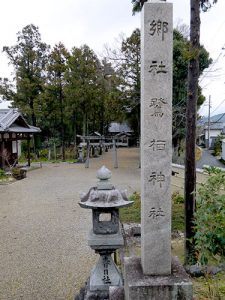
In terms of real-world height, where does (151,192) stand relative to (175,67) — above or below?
below

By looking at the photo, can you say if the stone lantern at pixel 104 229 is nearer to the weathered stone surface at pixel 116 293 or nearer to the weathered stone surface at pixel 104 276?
the weathered stone surface at pixel 104 276

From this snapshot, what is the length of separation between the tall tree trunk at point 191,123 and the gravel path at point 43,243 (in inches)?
78.2

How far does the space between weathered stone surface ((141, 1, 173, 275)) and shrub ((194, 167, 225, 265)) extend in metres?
0.44

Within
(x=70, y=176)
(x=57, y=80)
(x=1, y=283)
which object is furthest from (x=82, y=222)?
(x=57, y=80)

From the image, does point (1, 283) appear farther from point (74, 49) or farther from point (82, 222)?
point (74, 49)

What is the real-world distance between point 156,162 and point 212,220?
0.88 m

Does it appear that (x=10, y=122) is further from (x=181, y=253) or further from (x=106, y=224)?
(x=106, y=224)

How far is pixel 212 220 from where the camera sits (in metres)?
3.05

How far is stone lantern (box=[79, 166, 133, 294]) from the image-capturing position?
3.67m

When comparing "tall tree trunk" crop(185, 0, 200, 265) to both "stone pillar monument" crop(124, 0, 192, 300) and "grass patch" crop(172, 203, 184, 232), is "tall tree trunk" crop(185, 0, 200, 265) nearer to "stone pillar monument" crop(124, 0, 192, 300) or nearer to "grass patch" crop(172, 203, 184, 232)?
"stone pillar monument" crop(124, 0, 192, 300)

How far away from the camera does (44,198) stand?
11.9 metres

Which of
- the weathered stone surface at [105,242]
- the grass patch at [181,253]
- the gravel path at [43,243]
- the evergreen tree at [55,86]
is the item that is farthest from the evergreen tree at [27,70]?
the weathered stone surface at [105,242]

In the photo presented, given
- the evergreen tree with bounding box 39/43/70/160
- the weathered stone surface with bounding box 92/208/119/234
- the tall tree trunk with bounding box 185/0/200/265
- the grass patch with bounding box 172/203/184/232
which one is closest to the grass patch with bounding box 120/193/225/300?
the grass patch with bounding box 172/203/184/232

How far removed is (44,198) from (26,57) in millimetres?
15824
